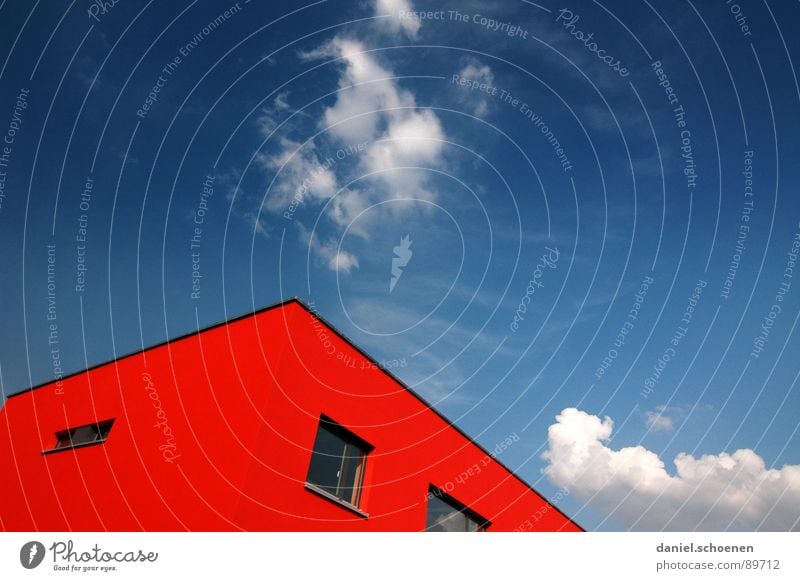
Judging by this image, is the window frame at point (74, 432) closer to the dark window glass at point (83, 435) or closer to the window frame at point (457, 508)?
the dark window glass at point (83, 435)

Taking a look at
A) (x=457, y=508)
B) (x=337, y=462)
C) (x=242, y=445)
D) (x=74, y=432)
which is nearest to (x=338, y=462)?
(x=337, y=462)

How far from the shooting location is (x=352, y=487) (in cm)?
1138

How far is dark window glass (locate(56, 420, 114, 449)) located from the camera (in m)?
12.2

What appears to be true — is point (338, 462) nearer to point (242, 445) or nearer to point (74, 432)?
point (242, 445)

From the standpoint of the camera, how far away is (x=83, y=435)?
12.9 metres

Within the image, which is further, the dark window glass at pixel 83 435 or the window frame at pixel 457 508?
the window frame at pixel 457 508

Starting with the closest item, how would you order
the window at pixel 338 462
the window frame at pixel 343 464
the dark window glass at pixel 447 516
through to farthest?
the window frame at pixel 343 464 → the window at pixel 338 462 → the dark window glass at pixel 447 516

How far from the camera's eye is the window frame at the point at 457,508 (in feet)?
44.3

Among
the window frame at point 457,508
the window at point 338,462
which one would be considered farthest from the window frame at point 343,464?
Answer: the window frame at point 457,508

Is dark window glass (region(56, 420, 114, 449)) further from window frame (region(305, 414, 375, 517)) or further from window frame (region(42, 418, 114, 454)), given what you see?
window frame (region(305, 414, 375, 517))

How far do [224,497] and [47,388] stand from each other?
10.8 meters
